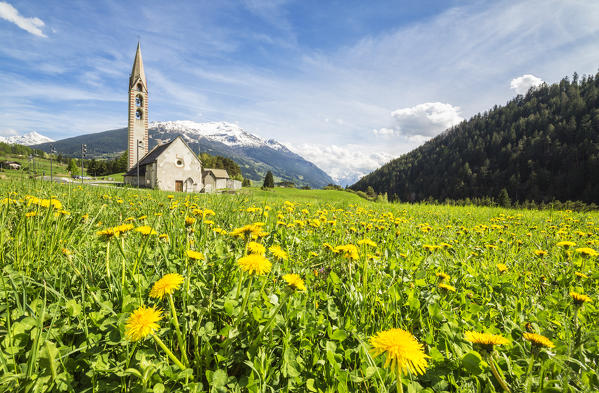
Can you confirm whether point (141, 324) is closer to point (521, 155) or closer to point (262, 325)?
point (262, 325)

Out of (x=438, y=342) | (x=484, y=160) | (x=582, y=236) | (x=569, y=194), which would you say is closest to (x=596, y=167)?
(x=569, y=194)

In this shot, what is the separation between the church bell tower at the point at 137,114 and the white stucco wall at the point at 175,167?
10.8 metres

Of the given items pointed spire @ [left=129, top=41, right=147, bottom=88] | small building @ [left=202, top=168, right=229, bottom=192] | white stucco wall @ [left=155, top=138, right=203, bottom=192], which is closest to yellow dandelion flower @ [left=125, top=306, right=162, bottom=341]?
white stucco wall @ [left=155, top=138, right=203, bottom=192]

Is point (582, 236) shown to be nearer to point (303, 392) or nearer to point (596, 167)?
point (303, 392)

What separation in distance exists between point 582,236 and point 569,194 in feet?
370

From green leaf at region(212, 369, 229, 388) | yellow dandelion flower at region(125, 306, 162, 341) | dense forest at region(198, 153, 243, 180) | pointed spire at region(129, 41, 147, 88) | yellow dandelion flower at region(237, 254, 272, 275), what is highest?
pointed spire at region(129, 41, 147, 88)

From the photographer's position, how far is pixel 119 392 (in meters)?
1.07

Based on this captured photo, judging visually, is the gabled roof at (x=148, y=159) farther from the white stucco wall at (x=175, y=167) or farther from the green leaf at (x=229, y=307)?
the green leaf at (x=229, y=307)

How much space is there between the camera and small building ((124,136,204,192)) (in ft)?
124

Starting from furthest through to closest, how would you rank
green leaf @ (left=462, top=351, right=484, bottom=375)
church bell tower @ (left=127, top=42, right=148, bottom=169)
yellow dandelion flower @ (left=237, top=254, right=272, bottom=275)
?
1. church bell tower @ (left=127, top=42, right=148, bottom=169)
2. yellow dandelion flower @ (left=237, top=254, right=272, bottom=275)
3. green leaf @ (left=462, top=351, right=484, bottom=375)

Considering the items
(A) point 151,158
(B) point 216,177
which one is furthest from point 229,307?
(B) point 216,177

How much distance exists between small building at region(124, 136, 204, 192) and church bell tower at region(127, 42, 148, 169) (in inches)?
235

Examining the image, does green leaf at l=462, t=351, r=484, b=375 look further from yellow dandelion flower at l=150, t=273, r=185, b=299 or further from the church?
the church

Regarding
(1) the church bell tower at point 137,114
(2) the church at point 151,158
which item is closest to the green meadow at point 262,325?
(2) the church at point 151,158
